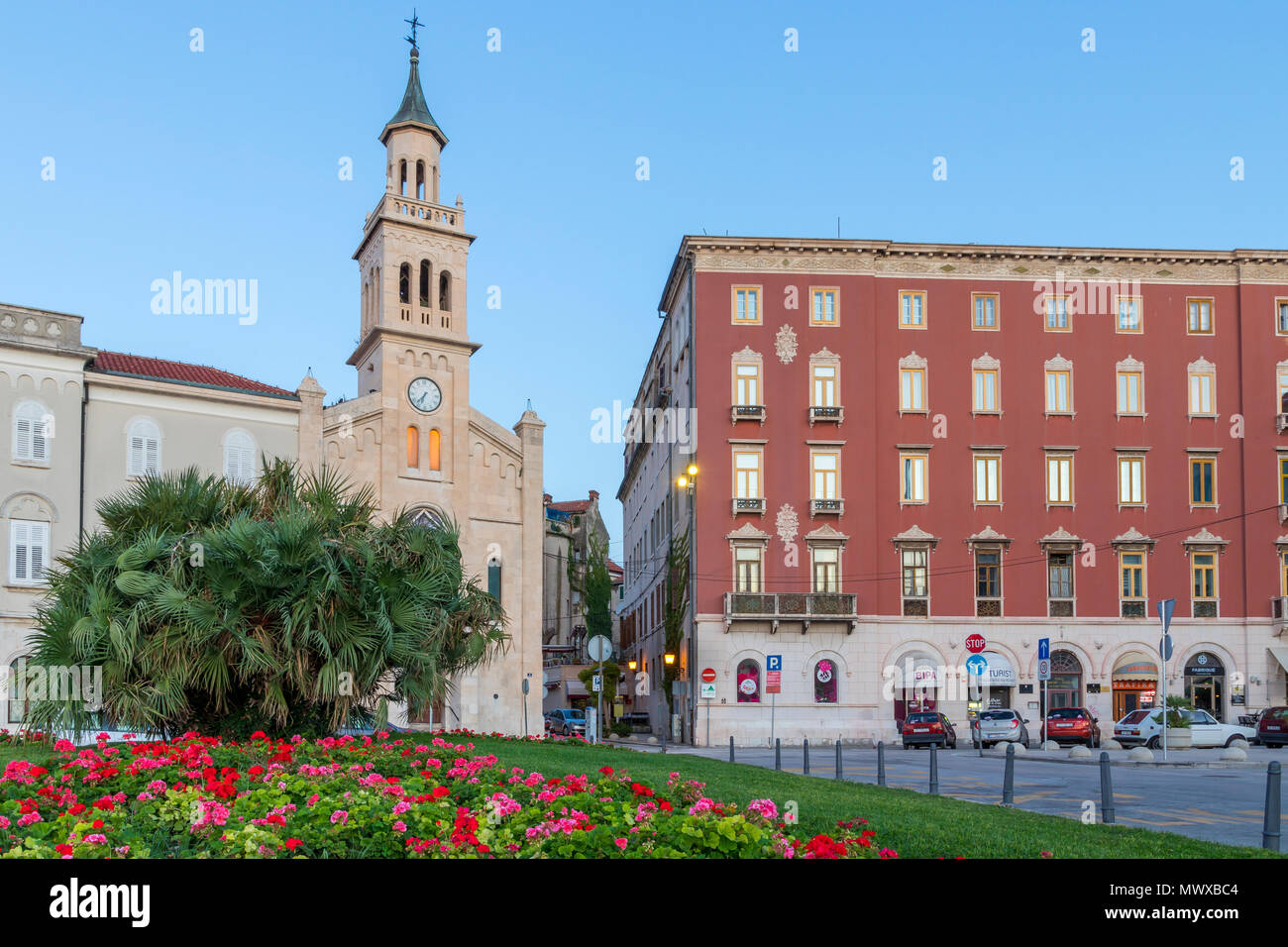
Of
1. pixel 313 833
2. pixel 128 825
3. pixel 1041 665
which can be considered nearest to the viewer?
pixel 313 833

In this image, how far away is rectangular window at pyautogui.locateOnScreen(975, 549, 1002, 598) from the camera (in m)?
51.0

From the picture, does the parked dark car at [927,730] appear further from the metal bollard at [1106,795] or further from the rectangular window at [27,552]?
the metal bollard at [1106,795]

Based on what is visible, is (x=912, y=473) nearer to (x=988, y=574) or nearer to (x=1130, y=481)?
(x=988, y=574)

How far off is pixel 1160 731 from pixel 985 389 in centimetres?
1668

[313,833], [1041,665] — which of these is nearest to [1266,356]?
[1041,665]

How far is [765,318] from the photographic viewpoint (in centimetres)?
5153

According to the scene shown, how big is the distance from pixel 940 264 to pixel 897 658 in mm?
16381

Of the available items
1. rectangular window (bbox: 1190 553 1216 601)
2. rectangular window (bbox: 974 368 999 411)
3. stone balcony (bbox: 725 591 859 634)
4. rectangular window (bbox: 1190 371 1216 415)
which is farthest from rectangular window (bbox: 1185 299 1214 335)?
stone balcony (bbox: 725 591 859 634)

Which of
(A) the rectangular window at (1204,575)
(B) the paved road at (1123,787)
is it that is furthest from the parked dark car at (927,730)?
(A) the rectangular window at (1204,575)

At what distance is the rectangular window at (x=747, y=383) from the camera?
51.1 m

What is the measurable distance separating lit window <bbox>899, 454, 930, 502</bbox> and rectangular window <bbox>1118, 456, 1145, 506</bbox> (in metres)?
8.07

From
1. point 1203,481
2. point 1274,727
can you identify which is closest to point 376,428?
point 1203,481

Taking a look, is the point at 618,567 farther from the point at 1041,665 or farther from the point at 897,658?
the point at 1041,665

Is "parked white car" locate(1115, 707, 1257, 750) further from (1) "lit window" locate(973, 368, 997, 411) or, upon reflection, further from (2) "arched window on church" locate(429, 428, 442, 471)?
(2) "arched window on church" locate(429, 428, 442, 471)
